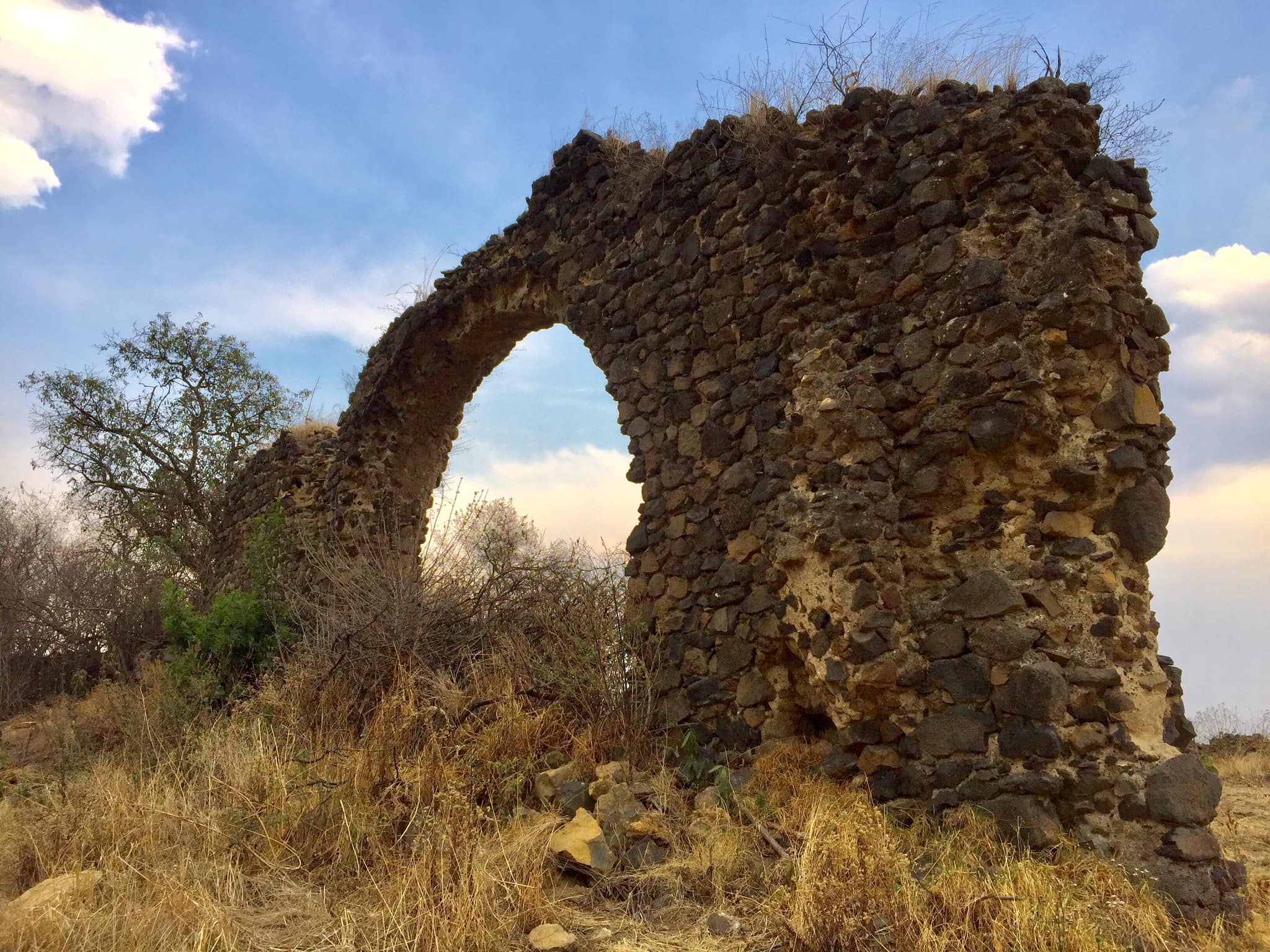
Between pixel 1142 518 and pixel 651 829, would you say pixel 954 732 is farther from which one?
pixel 651 829

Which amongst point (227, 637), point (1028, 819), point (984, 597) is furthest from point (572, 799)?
point (227, 637)

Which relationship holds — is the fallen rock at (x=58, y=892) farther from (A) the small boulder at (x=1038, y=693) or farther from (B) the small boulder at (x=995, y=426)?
(B) the small boulder at (x=995, y=426)

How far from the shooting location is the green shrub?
23.2ft

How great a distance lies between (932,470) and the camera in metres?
3.98

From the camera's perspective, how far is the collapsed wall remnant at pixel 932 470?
3504 millimetres

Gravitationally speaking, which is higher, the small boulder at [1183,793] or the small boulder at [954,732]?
the small boulder at [954,732]

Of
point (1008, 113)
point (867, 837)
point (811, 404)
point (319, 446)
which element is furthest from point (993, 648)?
point (319, 446)

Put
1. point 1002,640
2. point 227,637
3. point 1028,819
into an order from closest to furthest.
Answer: point 1028,819, point 1002,640, point 227,637

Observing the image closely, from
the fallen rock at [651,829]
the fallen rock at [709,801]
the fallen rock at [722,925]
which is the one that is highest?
the fallen rock at [709,801]

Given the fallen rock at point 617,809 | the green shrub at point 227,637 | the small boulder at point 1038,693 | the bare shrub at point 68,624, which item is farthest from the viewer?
the bare shrub at point 68,624

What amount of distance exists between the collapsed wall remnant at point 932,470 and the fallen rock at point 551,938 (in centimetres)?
165

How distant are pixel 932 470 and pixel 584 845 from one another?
7.26 feet

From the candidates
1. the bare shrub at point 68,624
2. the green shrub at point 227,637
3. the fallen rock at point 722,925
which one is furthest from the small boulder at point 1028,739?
the bare shrub at point 68,624

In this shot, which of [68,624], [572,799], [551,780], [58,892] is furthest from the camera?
[68,624]
